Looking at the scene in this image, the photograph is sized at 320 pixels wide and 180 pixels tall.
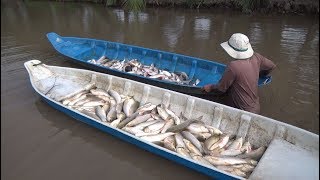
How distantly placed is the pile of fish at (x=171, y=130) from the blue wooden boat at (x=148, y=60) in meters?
0.98

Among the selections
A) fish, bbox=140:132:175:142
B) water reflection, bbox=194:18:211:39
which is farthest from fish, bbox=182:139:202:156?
water reflection, bbox=194:18:211:39

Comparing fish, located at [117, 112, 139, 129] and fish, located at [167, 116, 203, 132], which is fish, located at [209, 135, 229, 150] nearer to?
fish, located at [167, 116, 203, 132]

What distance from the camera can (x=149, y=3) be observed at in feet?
63.0

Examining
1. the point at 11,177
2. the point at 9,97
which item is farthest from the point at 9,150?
the point at 9,97

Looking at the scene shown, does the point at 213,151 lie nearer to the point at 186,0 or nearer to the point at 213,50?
the point at 213,50

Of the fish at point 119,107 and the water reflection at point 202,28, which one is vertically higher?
the water reflection at point 202,28

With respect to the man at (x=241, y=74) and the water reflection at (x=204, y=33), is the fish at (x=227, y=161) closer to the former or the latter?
the man at (x=241, y=74)

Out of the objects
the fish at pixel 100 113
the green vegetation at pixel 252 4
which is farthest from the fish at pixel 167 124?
the green vegetation at pixel 252 4

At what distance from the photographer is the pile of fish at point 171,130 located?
5020 mm

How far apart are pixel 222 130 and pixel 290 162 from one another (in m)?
1.50

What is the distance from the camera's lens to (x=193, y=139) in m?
5.56

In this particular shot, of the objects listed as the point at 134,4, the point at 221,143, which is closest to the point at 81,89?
the point at 221,143

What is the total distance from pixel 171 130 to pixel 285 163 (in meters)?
2.01

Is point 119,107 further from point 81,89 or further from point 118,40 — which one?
point 118,40
